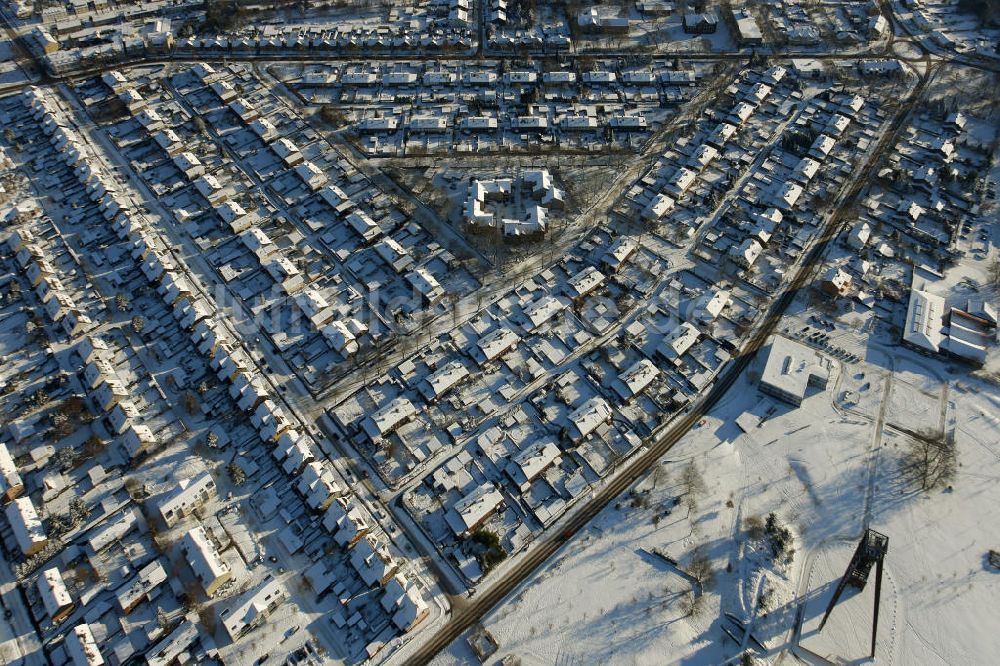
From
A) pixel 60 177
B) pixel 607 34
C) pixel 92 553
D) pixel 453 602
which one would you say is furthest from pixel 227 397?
pixel 607 34

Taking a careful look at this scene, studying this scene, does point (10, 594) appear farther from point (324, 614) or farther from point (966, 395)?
point (966, 395)

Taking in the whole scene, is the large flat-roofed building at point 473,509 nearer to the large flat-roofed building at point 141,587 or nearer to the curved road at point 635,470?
the curved road at point 635,470

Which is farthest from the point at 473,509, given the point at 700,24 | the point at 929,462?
the point at 700,24

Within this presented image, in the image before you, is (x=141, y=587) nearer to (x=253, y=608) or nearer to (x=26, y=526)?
(x=253, y=608)

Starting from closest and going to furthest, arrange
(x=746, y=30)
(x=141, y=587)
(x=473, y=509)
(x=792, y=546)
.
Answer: (x=141, y=587) → (x=792, y=546) → (x=473, y=509) → (x=746, y=30)

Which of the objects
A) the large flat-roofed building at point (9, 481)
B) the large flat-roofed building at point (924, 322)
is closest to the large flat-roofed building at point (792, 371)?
the large flat-roofed building at point (924, 322)

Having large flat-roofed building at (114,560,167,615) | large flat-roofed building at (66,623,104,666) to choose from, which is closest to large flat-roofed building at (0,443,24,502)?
large flat-roofed building at (114,560,167,615)
